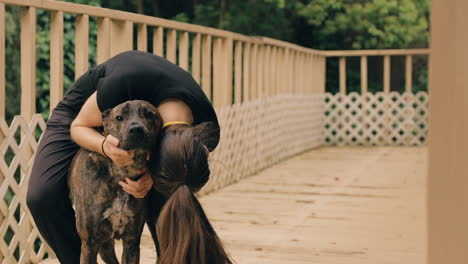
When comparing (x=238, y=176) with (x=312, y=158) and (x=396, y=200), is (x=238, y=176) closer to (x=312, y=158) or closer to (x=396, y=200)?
(x=396, y=200)

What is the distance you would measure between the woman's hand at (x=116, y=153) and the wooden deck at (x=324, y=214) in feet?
6.15

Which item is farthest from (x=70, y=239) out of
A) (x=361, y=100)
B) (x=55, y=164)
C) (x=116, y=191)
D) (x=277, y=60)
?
(x=361, y=100)

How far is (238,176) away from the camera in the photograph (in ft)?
25.7

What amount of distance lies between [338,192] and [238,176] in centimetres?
132

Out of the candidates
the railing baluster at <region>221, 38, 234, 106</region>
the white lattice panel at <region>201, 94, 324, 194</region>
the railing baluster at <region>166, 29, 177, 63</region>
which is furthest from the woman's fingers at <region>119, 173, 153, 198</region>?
the railing baluster at <region>221, 38, 234, 106</region>

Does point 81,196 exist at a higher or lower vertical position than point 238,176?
higher

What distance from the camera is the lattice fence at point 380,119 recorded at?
12367mm

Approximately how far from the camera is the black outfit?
258cm

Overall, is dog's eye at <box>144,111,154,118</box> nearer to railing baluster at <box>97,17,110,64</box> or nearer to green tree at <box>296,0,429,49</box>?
railing baluster at <box>97,17,110,64</box>

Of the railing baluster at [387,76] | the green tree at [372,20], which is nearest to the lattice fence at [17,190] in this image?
Result: the railing baluster at [387,76]

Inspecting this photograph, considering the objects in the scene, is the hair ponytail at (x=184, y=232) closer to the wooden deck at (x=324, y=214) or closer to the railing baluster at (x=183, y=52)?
the wooden deck at (x=324, y=214)

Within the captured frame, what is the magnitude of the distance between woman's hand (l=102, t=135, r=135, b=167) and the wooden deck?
1874 millimetres

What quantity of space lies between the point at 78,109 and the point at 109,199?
24.6 inches

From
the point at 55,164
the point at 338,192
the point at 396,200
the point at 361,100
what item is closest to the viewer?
the point at 55,164
